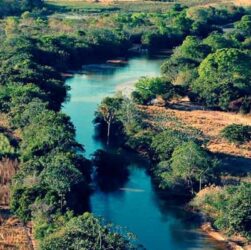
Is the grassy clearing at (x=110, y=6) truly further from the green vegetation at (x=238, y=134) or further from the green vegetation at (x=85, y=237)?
the green vegetation at (x=85, y=237)

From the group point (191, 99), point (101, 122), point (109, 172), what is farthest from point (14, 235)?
point (191, 99)

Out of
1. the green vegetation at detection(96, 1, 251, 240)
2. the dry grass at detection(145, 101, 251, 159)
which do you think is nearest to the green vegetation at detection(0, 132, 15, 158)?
the green vegetation at detection(96, 1, 251, 240)

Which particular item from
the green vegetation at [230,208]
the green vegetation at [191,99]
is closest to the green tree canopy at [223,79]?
the green vegetation at [191,99]

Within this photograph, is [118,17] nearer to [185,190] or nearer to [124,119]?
[124,119]

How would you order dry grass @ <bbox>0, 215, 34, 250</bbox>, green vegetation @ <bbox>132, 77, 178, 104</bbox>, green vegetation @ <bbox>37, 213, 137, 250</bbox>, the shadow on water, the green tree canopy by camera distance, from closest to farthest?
green vegetation @ <bbox>37, 213, 137, 250</bbox>, dry grass @ <bbox>0, 215, 34, 250</bbox>, the shadow on water, the green tree canopy, green vegetation @ <bbox>132, 77, 178, 104</bbox>

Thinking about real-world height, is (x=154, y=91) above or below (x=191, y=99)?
above

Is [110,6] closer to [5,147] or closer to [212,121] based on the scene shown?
[212,121]

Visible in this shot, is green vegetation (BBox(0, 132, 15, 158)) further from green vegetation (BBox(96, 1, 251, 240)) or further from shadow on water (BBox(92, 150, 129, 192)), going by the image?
green vegetation (BBox(96, 1, 251, 240))

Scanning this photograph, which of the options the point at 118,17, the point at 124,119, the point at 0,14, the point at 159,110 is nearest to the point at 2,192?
the point at 124,119
